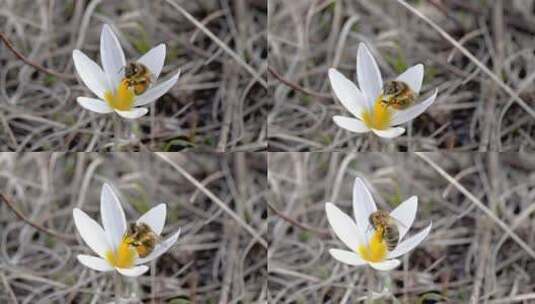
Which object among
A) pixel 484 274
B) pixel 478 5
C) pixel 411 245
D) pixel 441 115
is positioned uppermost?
pixel 478 5

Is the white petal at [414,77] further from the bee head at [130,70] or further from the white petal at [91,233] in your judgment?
the white petal at [91,233]

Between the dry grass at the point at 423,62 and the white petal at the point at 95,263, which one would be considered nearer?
the white petal at the point at 95,263

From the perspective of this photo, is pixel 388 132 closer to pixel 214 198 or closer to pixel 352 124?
pixel 352 124

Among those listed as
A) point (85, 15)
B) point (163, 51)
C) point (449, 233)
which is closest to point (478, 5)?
point (449, 233)

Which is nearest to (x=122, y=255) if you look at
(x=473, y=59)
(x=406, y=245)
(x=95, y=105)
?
(x=95, y=105)

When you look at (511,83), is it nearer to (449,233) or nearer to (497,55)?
(497,55)

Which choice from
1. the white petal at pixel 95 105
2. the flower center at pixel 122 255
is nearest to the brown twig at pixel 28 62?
the white petal at pixel 95 105
